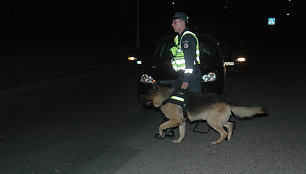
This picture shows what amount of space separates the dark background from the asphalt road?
2.11 metres

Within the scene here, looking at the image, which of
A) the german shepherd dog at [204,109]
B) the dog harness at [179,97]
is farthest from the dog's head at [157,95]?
the dog harness at [179,97]

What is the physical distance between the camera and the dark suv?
7.07 meters

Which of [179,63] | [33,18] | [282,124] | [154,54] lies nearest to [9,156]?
[179,63]

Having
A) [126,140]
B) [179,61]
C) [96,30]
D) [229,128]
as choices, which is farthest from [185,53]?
[96,30]

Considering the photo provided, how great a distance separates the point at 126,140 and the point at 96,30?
4174 centimetres

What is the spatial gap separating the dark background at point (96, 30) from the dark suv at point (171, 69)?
2.91 ft

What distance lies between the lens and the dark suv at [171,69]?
23.2ft

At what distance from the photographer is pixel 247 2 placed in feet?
264

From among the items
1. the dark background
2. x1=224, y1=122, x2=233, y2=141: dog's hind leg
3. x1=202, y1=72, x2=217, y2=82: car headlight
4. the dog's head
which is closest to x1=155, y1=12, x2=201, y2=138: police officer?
the dog's head

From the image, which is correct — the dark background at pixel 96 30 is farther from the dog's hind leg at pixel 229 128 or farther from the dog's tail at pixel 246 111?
the dog's tail at pixel 246 111

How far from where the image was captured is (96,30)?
4628cm

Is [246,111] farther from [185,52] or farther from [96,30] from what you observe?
[96,30]

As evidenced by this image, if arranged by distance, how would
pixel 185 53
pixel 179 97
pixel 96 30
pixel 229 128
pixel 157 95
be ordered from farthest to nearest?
pixel 96 30
pixel 229 128
pixel 157 95
pixel 179 97
pixel 185 53

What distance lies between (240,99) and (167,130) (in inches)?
158
